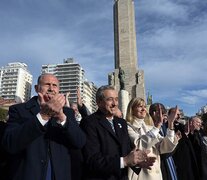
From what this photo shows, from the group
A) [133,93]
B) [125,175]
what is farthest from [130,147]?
[133,93]

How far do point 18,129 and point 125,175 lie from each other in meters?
1.13

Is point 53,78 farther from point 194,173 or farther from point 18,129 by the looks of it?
point 194,173

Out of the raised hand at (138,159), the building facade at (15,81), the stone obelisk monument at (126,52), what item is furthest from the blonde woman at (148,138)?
the building facade at (15,81)

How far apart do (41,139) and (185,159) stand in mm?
2169

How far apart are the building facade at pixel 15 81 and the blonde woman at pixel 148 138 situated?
112623 mm

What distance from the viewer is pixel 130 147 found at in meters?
2.76

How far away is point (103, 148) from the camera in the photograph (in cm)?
247

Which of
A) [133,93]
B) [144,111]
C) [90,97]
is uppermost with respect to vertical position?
[90,97]

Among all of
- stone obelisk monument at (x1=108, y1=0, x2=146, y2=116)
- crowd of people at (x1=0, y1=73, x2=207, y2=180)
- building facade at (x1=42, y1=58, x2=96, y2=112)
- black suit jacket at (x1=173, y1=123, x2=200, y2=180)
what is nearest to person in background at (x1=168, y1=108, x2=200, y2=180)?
black suit jacket at (x1=173, y1=123, x2=200, y2=180)

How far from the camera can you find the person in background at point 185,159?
351 cm

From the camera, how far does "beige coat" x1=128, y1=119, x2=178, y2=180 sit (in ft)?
8.81

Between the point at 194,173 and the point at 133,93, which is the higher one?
the point at 133,93

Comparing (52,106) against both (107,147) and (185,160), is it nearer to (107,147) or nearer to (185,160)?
(107,147)

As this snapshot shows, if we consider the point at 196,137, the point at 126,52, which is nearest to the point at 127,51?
the point at 126,52
